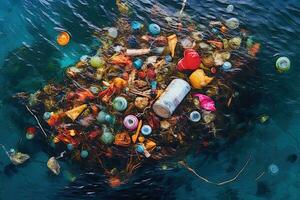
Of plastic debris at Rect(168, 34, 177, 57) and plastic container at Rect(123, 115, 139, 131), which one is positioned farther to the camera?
plastic debris at Rect(168, 34, 177, 57)

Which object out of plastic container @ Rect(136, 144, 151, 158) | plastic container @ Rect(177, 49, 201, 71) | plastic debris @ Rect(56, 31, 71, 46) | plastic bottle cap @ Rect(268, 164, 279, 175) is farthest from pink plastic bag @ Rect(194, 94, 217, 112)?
plastic debris @ Rect(56, 31, 71, 46)

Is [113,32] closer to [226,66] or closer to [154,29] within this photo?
[154,29]

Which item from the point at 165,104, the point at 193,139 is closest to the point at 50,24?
the point at 165,104

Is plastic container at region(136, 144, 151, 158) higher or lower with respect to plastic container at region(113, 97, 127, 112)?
lower

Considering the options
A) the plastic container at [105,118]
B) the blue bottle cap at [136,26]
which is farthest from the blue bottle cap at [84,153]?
the blue bottle cap at [136,26]

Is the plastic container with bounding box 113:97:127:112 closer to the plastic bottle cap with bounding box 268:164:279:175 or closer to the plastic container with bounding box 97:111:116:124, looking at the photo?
the plastic container with bounding box 97:111:116:124

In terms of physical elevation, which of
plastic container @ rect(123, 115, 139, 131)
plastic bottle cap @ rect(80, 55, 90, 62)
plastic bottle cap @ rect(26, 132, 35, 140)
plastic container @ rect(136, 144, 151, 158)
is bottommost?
plastic bottle cap @ rect(26, 132, 35, 140)

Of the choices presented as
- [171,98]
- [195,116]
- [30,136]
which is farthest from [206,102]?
[30,136]
